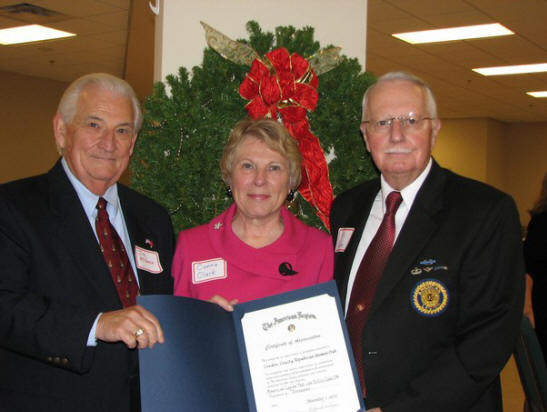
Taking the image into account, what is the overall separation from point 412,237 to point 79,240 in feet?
3.89

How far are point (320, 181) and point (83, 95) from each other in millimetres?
1216

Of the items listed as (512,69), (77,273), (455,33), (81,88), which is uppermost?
(512,69)

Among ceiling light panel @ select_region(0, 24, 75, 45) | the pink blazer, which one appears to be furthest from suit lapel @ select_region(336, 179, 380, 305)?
ceiling light panel @ select_region(0, 24, 75, 45)

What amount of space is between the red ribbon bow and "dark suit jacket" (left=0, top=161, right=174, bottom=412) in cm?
104

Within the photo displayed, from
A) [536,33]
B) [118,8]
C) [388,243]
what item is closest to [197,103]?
[388,243]

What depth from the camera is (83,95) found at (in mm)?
2264

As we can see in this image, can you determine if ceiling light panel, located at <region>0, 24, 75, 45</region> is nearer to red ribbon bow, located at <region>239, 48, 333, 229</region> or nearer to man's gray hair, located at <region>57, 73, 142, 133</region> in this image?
red ribbon bow, located at <region>239, 48, 333, 229</region>

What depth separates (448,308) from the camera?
202 centimetres

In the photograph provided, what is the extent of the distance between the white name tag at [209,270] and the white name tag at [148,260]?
14 cm

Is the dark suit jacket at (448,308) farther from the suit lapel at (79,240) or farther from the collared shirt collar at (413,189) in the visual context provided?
the suit lapel at (79,240)

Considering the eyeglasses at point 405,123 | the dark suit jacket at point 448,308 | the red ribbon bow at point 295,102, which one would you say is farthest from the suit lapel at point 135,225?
the eyeglasses at point 405,123

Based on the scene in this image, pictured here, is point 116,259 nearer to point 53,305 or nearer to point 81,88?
point 53,305

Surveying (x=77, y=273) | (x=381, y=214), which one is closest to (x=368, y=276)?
(x=381, y=214)

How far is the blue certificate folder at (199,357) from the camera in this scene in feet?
6.01
